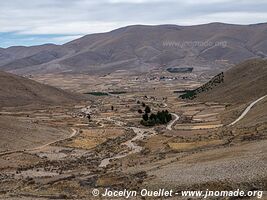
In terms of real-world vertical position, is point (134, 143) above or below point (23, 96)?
below

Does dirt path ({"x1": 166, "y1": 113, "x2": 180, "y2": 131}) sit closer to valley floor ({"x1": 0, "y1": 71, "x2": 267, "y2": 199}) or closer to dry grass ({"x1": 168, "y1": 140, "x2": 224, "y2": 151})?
valley floor ({"x1": 0, "y1": 71, "x2": 267, "y2": 199})

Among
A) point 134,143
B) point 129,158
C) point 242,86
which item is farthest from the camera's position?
point 242,86

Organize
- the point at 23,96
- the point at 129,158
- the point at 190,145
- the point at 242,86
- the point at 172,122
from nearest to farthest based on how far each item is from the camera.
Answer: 1. the point at 129,158
2. the point at 190,145
3. the point at 172,122
4. the point at 242,86
5. the point at 23,96

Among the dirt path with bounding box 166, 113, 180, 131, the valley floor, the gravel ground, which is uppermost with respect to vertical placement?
the gravel ground

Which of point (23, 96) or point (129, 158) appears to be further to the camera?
point (23, 96)

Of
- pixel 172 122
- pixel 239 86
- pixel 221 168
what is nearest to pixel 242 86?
pixel 239 86

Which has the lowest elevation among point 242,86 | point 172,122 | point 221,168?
point 172,122

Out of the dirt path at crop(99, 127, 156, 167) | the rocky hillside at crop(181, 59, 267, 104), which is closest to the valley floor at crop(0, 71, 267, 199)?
the dirt path at crop(99, 127, 156, 167)

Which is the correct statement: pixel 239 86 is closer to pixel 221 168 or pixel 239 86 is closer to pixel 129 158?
pixel 129 158
